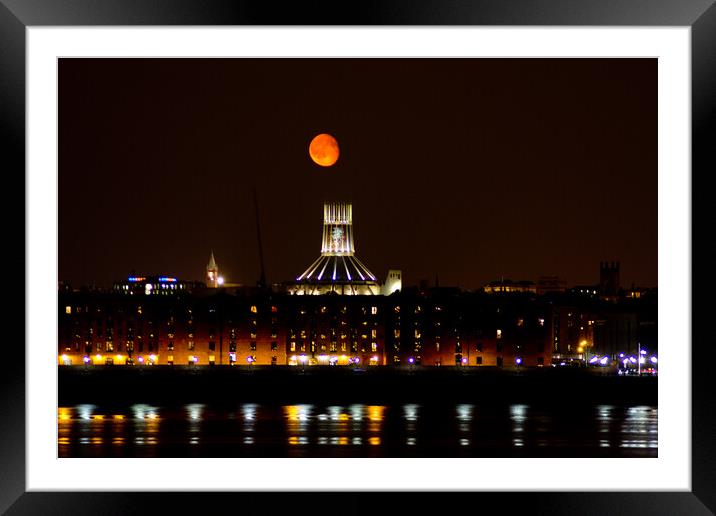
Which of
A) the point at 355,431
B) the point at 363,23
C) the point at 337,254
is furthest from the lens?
the point at 337,254

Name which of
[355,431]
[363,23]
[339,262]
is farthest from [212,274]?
[363,23]

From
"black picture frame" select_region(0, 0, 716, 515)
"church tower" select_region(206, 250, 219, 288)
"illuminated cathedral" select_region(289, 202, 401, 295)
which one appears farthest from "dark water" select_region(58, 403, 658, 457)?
"church tower" select_region(206, 250, 219, 288)

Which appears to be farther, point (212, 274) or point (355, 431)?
point (212, 274)

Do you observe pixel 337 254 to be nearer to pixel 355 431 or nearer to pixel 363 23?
pixel 355 431

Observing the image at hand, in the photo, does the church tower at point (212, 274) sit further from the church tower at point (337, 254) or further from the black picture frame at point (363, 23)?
the black picture frame at point (363, 23)

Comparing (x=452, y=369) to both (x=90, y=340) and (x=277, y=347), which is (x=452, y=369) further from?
(x=90, y=340)

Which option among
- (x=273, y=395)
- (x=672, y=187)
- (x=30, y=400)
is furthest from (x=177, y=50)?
(x=273, y=395)
